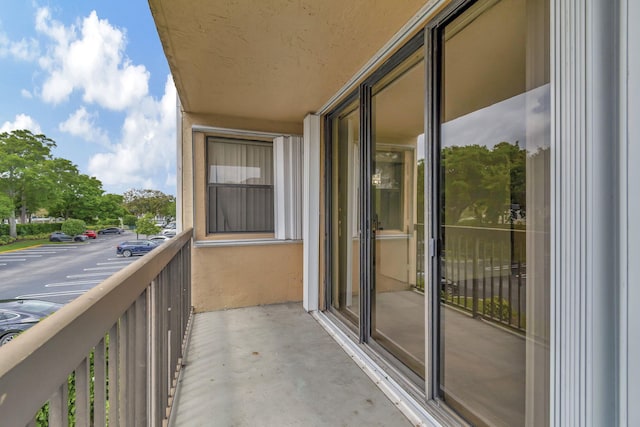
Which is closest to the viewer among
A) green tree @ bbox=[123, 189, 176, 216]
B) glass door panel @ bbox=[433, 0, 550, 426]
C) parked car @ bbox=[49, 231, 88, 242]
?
glass door panel @ bbox=[433, 0, 550, 426]

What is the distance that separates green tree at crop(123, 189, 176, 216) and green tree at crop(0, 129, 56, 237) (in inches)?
28.7

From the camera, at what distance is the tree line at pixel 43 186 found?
170 centimetres

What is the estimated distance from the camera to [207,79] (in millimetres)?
2484

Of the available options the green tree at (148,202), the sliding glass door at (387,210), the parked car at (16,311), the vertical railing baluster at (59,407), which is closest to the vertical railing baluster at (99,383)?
the vertical railing baluster at (59,407)

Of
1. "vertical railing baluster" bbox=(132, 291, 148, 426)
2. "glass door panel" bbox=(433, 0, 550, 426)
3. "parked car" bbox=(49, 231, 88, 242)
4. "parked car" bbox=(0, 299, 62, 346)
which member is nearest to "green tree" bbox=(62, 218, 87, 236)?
"parked car" bbox=(49, 231, 88, 242)

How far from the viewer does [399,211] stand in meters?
2.29

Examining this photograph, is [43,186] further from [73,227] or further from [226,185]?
[226,185]

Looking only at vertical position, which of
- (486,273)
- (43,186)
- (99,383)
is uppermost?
Answer: (43,186)

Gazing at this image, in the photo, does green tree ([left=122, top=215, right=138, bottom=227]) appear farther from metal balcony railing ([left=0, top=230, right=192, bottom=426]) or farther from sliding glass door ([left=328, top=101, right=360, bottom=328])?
sliding glass door ([left=328, top=101, right=360, bottom=328])

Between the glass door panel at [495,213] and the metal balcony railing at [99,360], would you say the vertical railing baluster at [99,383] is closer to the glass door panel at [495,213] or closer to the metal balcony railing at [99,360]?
the metal balcony railing at [99,360]

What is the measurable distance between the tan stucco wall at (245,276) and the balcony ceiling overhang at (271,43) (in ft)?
5.67

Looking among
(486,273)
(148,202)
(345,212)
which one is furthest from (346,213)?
(148,202)

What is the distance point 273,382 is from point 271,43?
7.59 feet

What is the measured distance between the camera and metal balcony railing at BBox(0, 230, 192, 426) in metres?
0.41
